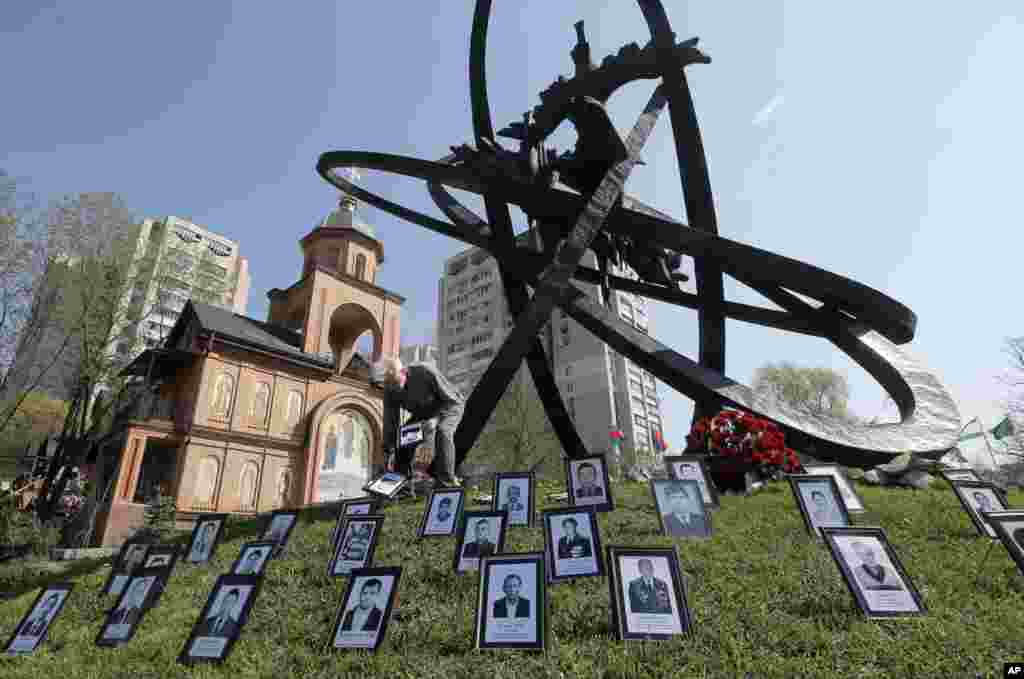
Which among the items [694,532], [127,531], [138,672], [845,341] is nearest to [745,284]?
[845,341]

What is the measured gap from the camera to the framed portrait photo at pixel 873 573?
346 cm

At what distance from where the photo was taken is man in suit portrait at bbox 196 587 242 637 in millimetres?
3895

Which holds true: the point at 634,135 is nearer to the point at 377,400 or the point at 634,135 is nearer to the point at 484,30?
the point at 484,30

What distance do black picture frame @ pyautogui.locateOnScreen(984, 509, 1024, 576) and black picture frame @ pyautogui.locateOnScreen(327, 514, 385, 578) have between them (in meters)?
4.90

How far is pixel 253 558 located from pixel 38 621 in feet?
6.51

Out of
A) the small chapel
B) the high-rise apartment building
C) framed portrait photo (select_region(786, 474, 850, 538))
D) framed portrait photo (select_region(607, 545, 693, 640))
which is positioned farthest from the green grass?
the high-rise apartment building

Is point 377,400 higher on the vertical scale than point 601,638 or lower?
higher

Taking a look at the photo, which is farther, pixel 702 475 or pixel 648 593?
pixel 702 475

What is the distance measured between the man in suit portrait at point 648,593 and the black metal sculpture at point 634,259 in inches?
174

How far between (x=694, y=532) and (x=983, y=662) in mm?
2639

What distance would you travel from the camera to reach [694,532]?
5434 millimetres

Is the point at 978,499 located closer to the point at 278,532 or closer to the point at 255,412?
the point at 278,532

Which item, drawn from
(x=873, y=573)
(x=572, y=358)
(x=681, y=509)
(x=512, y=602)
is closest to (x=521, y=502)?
(x=681, y=509)

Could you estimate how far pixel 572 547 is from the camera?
4.43 m
